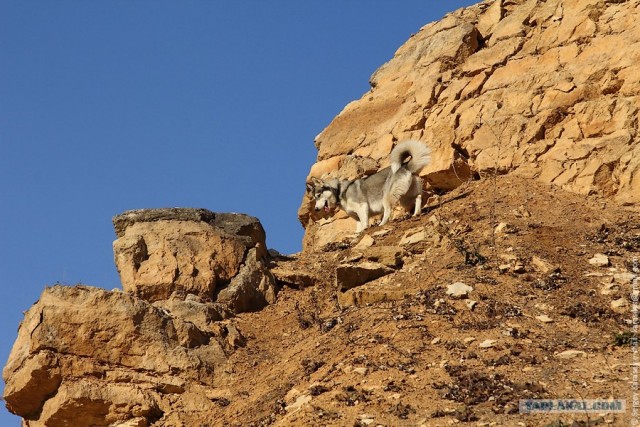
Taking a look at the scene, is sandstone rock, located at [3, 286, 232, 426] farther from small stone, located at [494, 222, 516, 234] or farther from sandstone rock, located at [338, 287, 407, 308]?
small stone, located at [494, 222, 516, 234]

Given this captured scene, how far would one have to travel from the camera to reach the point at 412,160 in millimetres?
19453

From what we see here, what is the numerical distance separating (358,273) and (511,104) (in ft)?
24.0

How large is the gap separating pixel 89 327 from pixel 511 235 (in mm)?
7136

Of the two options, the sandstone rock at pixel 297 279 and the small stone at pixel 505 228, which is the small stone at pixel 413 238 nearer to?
the small stone at pixel 505 228

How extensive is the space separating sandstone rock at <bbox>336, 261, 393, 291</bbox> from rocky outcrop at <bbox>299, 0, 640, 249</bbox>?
4.97 m

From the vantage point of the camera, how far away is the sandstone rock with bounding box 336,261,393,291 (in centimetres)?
1494

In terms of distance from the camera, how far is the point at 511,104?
20.2m

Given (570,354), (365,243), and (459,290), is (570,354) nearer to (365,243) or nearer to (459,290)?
(459,290)

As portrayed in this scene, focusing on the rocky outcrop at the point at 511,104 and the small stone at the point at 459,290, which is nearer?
the small stone at the point at 459,290

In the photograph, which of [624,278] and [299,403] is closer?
[299,403]

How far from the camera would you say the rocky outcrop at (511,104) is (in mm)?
18125

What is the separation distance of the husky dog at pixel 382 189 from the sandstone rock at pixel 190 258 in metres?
4.01

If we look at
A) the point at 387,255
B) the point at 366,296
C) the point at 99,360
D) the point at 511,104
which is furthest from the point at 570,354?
the point at 511,104

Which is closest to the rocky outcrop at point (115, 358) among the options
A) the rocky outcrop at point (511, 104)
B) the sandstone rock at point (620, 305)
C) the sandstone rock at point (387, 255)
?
the sandstone rock at point (387, 255)
